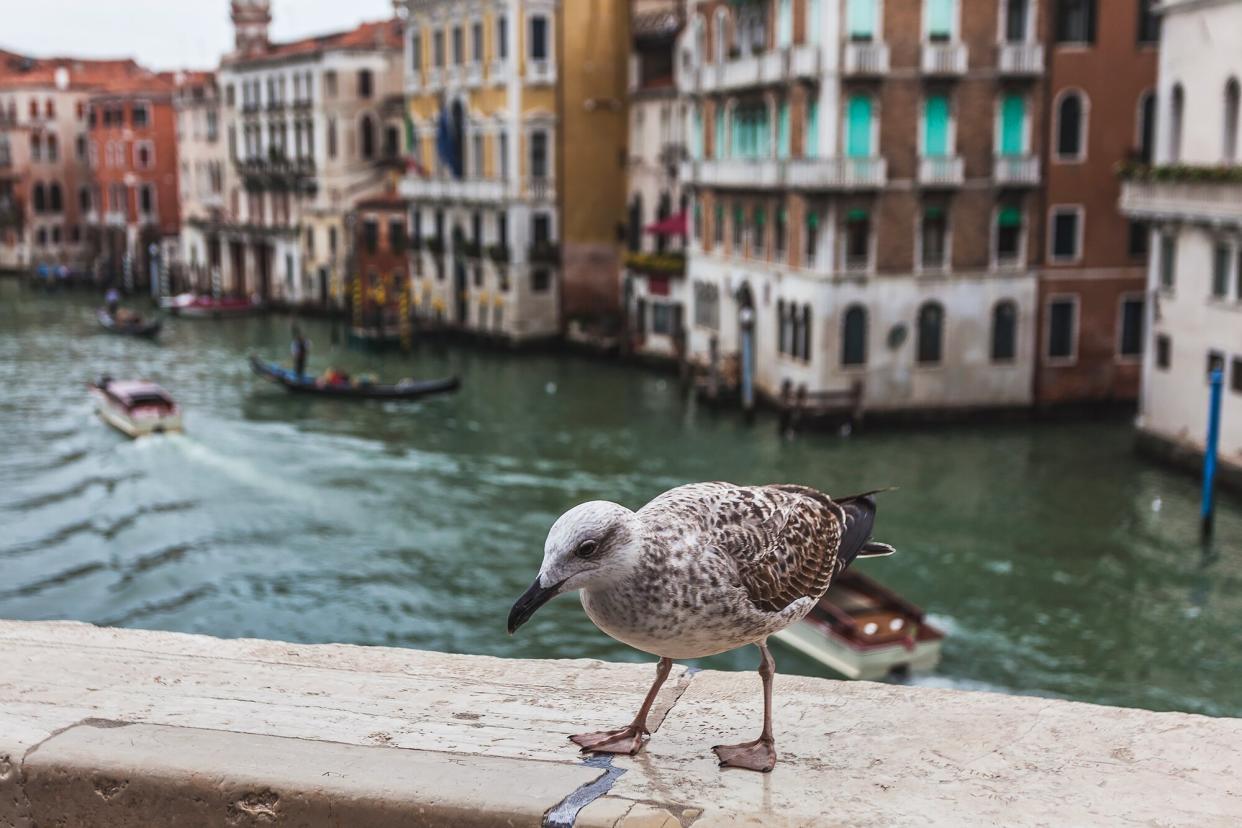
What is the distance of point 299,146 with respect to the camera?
47719 mm

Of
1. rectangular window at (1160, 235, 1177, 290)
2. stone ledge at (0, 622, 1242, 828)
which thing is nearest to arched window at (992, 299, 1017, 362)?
rectangular window at (1160, 235, 1177, 290)

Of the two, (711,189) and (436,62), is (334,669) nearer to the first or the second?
(711,189)

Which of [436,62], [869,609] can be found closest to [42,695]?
[869,609]

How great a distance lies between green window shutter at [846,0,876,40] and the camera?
2355cm

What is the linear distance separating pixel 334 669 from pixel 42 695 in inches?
34.6

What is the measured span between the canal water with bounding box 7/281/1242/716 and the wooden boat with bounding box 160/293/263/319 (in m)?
16.5

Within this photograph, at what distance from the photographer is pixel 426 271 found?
137ft

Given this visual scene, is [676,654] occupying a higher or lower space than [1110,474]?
higher

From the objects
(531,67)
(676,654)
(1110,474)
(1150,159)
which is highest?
(531,67)

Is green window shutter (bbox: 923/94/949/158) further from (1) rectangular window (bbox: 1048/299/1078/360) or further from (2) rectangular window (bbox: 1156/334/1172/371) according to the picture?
(2) rectangular window (bbox: 1156/334/1172/371)

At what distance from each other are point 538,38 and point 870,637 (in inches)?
1015

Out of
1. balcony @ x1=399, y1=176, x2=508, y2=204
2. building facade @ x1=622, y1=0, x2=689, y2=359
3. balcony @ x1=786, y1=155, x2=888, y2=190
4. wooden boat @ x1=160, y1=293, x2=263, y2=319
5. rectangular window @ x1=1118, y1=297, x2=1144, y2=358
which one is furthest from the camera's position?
wooden boat @ x1=160, y1=293, x2=263, y2=319

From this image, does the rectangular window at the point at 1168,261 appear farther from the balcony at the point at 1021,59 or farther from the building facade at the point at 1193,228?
the balcony at the point at 1021,59

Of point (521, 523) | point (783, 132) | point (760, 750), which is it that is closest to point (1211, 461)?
point (521, 523)
